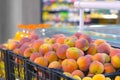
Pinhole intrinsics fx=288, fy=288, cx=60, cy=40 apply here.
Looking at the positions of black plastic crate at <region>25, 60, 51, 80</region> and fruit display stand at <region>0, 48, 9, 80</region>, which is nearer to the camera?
black plastic crate at <region>25, 60, 51, 80</region>

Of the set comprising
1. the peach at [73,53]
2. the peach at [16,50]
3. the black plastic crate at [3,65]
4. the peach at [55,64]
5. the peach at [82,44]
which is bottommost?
the black plastic crate at [3,65]

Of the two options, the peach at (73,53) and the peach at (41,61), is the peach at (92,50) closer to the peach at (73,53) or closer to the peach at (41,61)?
the peach at (73,53)

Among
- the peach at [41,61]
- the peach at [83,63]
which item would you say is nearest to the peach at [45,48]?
the peach at [41,61]

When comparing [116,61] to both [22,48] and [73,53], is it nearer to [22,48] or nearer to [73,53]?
[73,53]

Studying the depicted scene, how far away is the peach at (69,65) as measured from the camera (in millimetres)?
1212

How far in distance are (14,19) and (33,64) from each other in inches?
188

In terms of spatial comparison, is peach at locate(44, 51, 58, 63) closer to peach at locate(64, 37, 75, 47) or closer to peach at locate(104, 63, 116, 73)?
peach at locate(64, 37, 75, 47)

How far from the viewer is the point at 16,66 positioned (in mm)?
1490

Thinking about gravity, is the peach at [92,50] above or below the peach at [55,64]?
above

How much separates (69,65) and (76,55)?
88 millimetres

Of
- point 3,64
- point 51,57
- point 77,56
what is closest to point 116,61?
point 77,56

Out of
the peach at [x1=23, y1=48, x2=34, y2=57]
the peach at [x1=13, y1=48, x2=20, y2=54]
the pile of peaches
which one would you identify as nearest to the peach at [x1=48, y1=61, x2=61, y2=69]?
the pile of peaches

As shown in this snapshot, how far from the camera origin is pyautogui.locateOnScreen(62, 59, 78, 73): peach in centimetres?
121

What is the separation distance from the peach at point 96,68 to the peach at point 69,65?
73 millimetres
